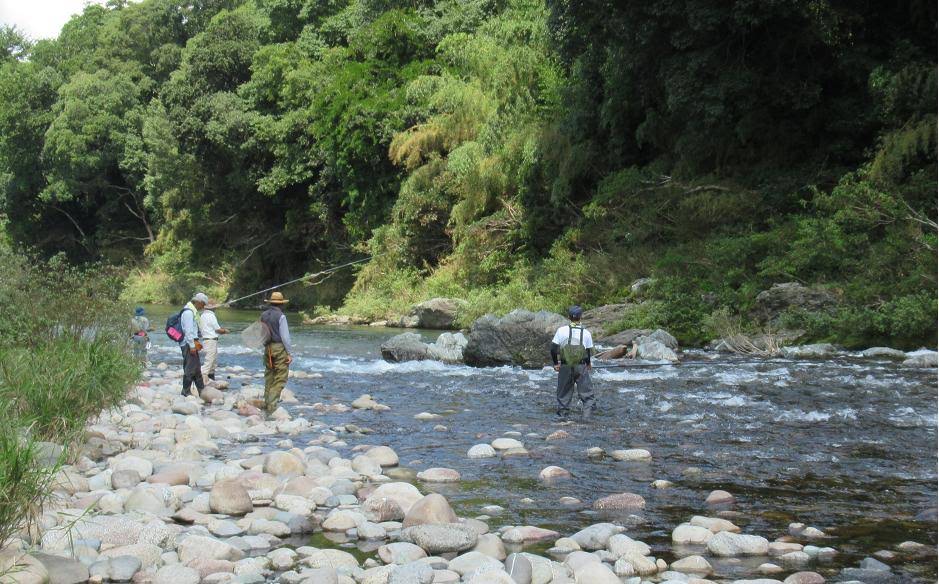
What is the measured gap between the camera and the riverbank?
543 centimetres

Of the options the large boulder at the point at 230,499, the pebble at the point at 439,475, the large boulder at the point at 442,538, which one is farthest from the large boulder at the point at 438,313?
the large boulder at the point at 442,538

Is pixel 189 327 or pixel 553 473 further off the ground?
pixel 189 327

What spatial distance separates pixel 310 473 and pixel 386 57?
28670 mm

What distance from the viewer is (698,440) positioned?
923 centimetres

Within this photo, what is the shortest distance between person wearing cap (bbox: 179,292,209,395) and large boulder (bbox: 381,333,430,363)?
17.6 ft

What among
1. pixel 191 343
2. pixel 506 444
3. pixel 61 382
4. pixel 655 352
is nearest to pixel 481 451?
pixel 506 444

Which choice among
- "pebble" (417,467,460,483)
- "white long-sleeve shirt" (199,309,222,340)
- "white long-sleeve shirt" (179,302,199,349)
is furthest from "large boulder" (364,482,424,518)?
"white long-sleeve shirt" (199,309,222,340)

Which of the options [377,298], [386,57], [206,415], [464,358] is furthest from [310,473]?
[386,57]

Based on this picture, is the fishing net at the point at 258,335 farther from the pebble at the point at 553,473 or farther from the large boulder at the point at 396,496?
the large boulder at the point at 396,496

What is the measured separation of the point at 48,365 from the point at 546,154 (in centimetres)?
1868

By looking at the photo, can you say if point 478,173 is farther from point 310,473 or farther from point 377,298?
point 310,473

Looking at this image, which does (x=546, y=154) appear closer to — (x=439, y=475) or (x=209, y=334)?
(x=209, y=334)

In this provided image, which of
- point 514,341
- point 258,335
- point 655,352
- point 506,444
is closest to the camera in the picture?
point 506,444

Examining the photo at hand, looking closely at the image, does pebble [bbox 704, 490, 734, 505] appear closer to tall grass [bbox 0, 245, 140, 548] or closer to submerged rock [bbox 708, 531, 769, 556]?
submerged rock [bbox 708, 531, 769, 556]
